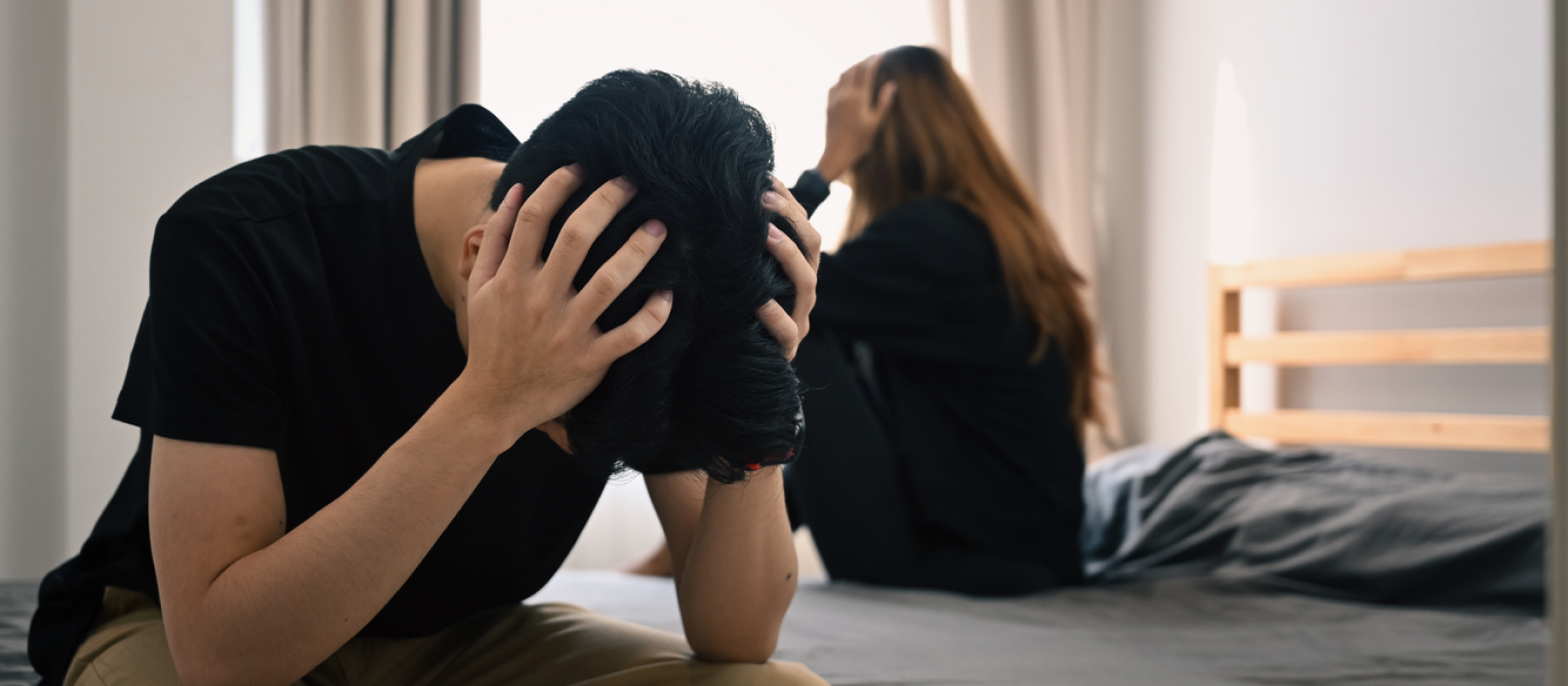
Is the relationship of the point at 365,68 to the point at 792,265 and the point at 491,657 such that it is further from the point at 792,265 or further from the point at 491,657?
the point at 792,265

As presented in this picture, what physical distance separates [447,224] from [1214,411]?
217 cm

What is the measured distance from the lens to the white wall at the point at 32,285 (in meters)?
1.62

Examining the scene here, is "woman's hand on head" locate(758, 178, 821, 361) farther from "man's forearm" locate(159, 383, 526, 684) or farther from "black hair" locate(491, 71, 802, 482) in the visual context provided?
"man's forearm" locate(159, 383, 526, 684)

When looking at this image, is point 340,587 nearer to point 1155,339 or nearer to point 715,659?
point 715,659

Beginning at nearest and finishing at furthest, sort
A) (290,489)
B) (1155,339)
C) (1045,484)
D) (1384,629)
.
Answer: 1. (290,489)
2. (1384,629)
3. (1045,484)
4. (1155,339)

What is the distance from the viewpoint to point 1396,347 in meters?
2.01

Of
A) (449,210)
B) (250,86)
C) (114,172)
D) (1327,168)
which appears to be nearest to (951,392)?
(449,210)

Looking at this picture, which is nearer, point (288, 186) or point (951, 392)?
point (288, 186)

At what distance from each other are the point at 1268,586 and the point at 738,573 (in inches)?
38.5

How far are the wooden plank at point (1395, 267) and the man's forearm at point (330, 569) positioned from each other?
5.76ft

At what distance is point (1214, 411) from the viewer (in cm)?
244

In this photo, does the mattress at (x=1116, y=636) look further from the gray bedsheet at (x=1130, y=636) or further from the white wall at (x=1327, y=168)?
the white wall at (x=1327, y=168)

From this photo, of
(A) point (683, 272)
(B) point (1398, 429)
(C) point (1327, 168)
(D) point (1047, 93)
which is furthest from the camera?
(D) point (1047, 93)

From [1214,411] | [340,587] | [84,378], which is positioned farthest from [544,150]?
[1214,411]
